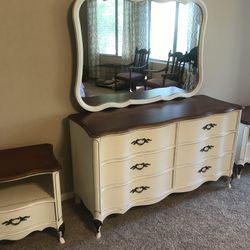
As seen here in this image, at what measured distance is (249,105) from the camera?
10.1ft

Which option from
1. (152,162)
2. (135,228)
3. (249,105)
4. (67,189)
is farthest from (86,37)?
(249,105)

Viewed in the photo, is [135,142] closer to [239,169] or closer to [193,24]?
[193,24]

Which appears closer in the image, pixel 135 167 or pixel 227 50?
pixel 135 167

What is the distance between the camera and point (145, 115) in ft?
6.70

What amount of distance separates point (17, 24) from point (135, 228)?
1.60 metres

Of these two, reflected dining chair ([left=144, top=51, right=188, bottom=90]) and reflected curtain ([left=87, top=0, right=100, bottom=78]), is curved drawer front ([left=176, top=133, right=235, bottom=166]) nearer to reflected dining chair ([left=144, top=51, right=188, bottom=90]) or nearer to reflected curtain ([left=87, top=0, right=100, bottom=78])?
reflected dining chair ([left=144, top=51, right=188, bottom=90])

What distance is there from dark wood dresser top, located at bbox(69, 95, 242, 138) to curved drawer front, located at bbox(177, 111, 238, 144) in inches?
2.1

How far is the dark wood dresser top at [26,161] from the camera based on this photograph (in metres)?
1.60

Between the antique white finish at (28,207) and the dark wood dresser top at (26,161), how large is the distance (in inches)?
3.2

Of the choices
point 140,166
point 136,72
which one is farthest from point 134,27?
point 140,166

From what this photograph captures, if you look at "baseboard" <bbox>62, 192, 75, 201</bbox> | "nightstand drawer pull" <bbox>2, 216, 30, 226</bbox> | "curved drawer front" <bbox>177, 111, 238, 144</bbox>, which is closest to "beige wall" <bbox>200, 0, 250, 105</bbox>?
"curved drawer front" <bbox>177, 111, 238, 144</bbox>

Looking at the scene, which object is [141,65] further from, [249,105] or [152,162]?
[249,105]

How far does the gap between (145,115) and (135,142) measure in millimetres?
251

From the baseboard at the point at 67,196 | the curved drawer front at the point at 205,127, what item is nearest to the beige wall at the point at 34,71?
the baseboard at the point at 67,196
